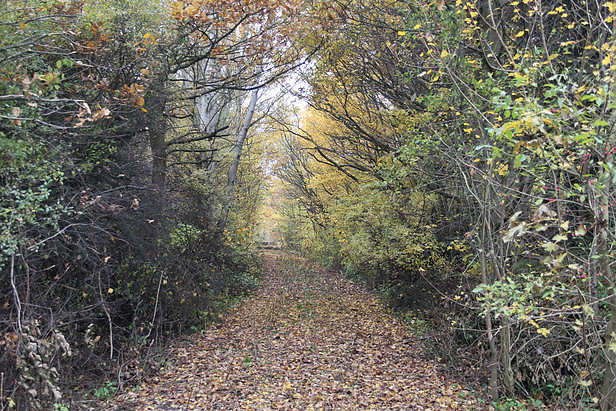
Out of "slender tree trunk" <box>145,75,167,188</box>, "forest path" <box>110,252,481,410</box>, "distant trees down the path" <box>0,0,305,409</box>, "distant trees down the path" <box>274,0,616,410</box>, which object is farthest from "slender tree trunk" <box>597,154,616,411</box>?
"slender tree trunk" <box>145,75,167,188</box>

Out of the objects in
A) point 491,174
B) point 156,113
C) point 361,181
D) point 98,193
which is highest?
point 156,113

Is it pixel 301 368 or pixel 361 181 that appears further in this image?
pixel 361 181

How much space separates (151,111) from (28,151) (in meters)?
2.63

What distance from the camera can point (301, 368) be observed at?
611 cm

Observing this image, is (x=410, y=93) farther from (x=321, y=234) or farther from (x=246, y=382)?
(x=321, y=234)

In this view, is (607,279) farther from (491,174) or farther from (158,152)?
(158,152)

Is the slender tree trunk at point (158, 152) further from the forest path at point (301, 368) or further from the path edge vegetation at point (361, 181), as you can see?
the forest path at point (301, 368)

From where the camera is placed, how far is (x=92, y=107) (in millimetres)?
4996

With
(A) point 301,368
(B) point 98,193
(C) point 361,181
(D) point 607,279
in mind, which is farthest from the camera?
(C) point 361,181

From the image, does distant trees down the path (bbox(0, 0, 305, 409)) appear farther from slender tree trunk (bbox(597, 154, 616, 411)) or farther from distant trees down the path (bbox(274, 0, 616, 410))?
slender tree trunk (bbox(597, 154, 616, 411))

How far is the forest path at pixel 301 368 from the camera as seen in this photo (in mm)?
4977

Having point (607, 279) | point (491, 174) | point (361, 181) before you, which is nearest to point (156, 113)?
point (491, 174)

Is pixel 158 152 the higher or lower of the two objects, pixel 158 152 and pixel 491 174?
the higher

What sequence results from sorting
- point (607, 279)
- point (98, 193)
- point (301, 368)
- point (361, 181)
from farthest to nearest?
point (361, 181)
point (301, 368)
point (98, 193)
point (607, 279)
